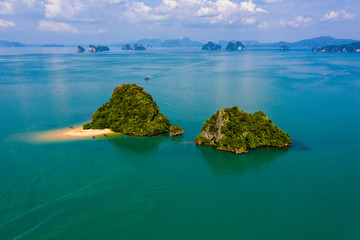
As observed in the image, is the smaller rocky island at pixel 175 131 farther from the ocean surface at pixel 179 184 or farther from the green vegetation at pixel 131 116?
the green vegetation at pixel 131 116

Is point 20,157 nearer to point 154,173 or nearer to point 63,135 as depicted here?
point 63,135

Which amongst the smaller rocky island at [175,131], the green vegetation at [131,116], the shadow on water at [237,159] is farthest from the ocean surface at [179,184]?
the green vegetation at [131,116]

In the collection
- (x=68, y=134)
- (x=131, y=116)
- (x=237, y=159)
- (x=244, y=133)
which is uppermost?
(x=131, y=116)

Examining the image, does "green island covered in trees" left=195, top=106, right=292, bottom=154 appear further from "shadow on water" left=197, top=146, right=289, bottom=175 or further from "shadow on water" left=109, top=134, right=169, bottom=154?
"shadow on water" left=109, top=134, right=169, bottom=154

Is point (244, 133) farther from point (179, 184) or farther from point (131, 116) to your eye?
point (131, 116)

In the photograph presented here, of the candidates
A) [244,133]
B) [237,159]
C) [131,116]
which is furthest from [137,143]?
[244,133]

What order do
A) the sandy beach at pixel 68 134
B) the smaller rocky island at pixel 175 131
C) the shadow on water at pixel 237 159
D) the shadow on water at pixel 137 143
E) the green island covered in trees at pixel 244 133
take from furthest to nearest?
the smaller rocky island at pixel 175 131, the sandy beach at pixel 68 134, the shadow on water at pixel 137 143, the green island covered in trees at pixel 244 133, the shadow on water at pixel 237 159
